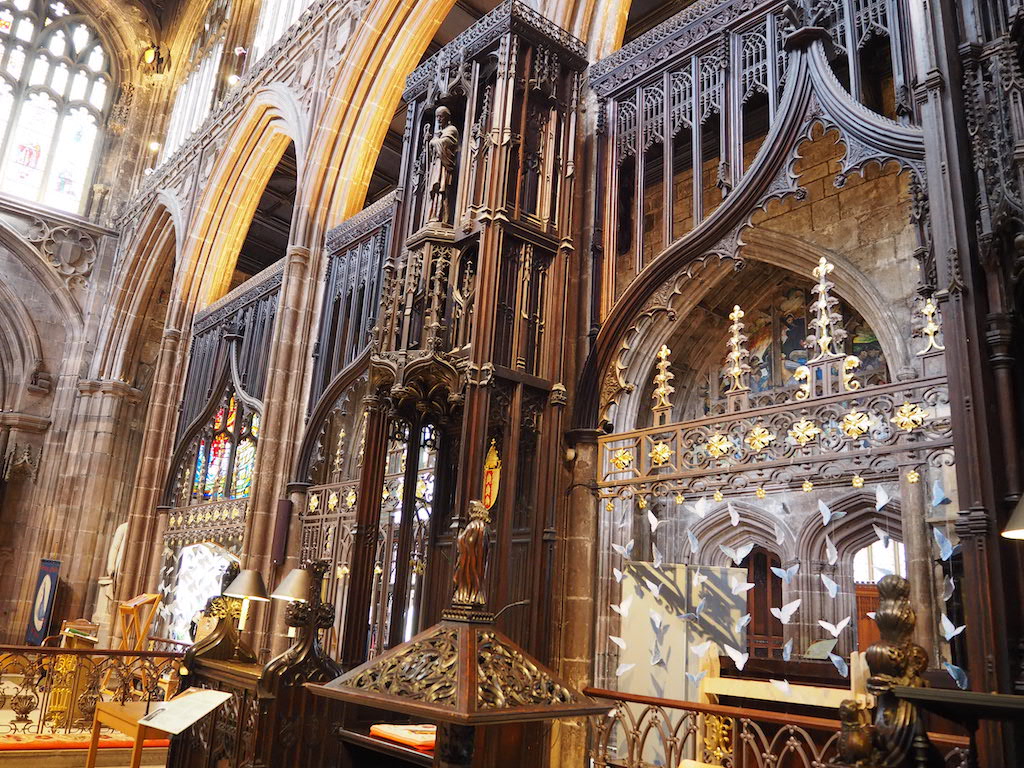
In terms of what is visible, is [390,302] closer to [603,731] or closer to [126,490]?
[603,731]

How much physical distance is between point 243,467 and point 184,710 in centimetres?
666

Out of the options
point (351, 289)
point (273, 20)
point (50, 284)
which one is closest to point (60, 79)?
point (50, 284)

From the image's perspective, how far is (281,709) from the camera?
4457 millimetres

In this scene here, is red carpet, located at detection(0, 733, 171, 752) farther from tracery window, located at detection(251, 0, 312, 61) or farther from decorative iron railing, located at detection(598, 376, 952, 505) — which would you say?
tracery window, located at detection(251, 0, 312, 61)

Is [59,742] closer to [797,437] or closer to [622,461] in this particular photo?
[622,461]

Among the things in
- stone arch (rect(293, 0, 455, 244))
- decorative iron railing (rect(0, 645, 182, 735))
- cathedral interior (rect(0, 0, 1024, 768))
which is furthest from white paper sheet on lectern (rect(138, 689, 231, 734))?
stone arch (rect(293, 0, 455, 244))

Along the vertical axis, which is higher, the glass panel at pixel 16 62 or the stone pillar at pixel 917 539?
the glass panel at pixel 16 62

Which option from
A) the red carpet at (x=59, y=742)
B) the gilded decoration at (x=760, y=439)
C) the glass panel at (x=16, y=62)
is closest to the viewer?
the gilded decoration at (x=760, y=439)

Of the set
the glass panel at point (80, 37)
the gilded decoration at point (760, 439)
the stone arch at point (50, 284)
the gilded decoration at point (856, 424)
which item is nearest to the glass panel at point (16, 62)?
the glass panel at point (80, 37)

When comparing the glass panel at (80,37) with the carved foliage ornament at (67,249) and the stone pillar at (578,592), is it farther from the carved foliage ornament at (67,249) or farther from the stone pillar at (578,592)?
the stone pillar at (578,592)

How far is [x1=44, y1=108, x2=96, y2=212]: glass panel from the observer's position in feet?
55.9

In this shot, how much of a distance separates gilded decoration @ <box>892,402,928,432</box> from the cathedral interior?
Result: 2 cm

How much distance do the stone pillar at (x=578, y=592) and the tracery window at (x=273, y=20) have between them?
396 inches

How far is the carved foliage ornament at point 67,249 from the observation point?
1638 cm
